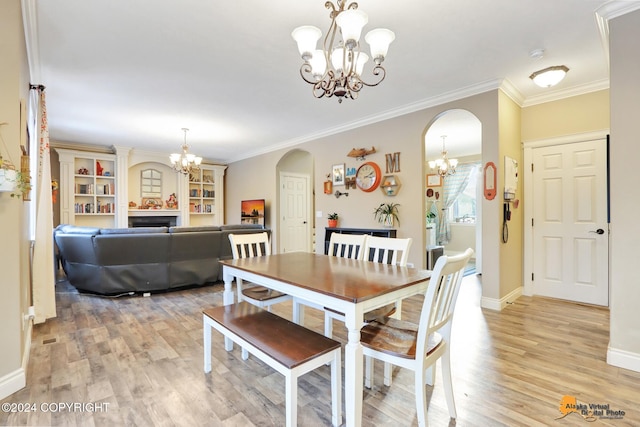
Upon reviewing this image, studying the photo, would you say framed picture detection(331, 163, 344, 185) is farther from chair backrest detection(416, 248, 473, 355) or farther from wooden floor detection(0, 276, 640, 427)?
chair backrest detection(416, 248, 473, 355)

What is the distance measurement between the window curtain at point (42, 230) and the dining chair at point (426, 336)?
3274 millimetres

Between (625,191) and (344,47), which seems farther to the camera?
(625,191)

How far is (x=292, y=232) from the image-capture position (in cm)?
716

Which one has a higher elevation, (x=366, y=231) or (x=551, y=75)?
(x=551, y=75)

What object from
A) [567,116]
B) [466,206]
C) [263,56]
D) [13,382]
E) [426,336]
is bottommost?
[13,382]

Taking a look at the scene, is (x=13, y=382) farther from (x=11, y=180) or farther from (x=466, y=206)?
(x=466, y=206)

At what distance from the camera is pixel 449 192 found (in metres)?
7.64

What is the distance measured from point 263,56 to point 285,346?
100 inches

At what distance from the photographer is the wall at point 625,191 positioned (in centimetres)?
210

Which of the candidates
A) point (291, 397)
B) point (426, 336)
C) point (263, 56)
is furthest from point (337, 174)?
point (291, 397)

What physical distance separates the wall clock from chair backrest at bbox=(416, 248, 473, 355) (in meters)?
3.07

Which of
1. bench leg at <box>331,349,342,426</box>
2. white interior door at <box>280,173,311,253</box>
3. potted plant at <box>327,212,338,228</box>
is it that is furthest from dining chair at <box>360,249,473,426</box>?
white interior door at <box>280,173,311,253</box>

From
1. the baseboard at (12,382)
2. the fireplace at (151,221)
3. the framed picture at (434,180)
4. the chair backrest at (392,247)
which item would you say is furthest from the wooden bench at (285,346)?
the framed picture at (434,180)

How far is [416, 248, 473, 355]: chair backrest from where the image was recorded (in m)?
1.35
